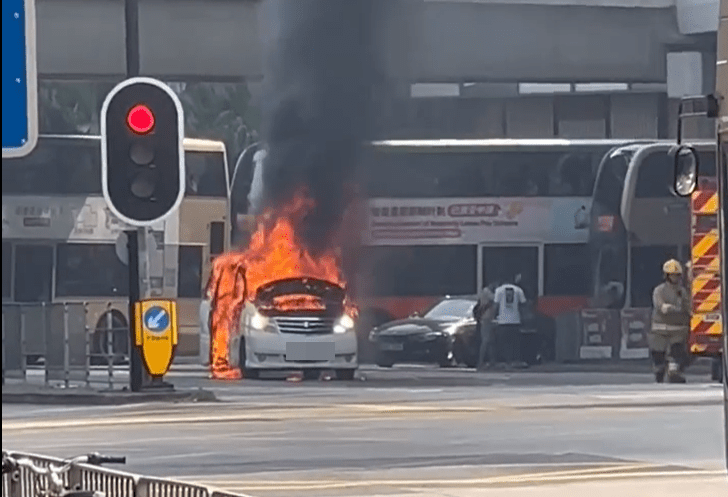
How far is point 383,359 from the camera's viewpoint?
126 ft

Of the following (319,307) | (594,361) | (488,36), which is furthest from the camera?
(488,36)

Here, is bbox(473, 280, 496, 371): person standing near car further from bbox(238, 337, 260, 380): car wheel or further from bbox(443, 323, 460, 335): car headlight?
bbox(238, 337, 260, 380): car wheel

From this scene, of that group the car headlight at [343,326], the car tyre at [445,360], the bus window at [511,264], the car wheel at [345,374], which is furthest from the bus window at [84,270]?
the car headlight at [343,326]

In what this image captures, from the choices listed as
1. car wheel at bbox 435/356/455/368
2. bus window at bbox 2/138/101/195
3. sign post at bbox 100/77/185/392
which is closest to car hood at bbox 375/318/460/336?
car wheel at bbox 435/356/455/368

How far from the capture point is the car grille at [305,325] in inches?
1320

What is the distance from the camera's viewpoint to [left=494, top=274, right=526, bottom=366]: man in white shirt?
37.1 m

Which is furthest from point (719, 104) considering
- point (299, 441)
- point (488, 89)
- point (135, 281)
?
point (488, 89)

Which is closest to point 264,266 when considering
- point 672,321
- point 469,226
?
point 469,226

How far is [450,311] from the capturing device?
39.2 m

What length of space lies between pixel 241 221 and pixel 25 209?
375 cm

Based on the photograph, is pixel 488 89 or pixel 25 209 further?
pixel 488 89

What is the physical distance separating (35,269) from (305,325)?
8697mm

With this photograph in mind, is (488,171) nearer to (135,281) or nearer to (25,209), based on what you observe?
(25,209)

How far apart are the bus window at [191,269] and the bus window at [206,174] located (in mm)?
1016
